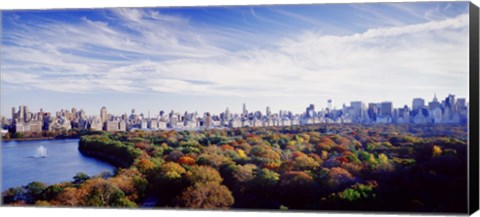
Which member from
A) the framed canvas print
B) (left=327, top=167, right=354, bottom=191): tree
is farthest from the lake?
(left=327, top=167, right=354, bottom=191): tree

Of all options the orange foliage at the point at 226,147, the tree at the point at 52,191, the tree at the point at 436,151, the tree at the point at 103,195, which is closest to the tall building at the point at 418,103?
the tree at the point at 436,151

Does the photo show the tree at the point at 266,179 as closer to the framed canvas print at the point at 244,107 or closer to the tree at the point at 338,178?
the framed canvas print at the point at 244,107

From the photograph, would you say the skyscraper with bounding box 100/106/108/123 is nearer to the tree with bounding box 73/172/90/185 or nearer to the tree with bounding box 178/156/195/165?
the tree with bounding box 73/172/90/185

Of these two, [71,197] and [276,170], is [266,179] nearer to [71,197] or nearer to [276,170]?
[276,170]

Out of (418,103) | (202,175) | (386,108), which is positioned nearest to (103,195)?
(202,175)

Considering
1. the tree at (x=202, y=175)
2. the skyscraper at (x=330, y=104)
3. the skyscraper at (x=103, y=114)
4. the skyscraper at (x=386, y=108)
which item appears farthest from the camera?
the skyscraper at (x=103, y=114)

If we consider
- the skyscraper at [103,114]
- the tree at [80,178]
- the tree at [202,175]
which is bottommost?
the tree at [80,178]

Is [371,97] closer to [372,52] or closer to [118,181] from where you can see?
[372,52]
